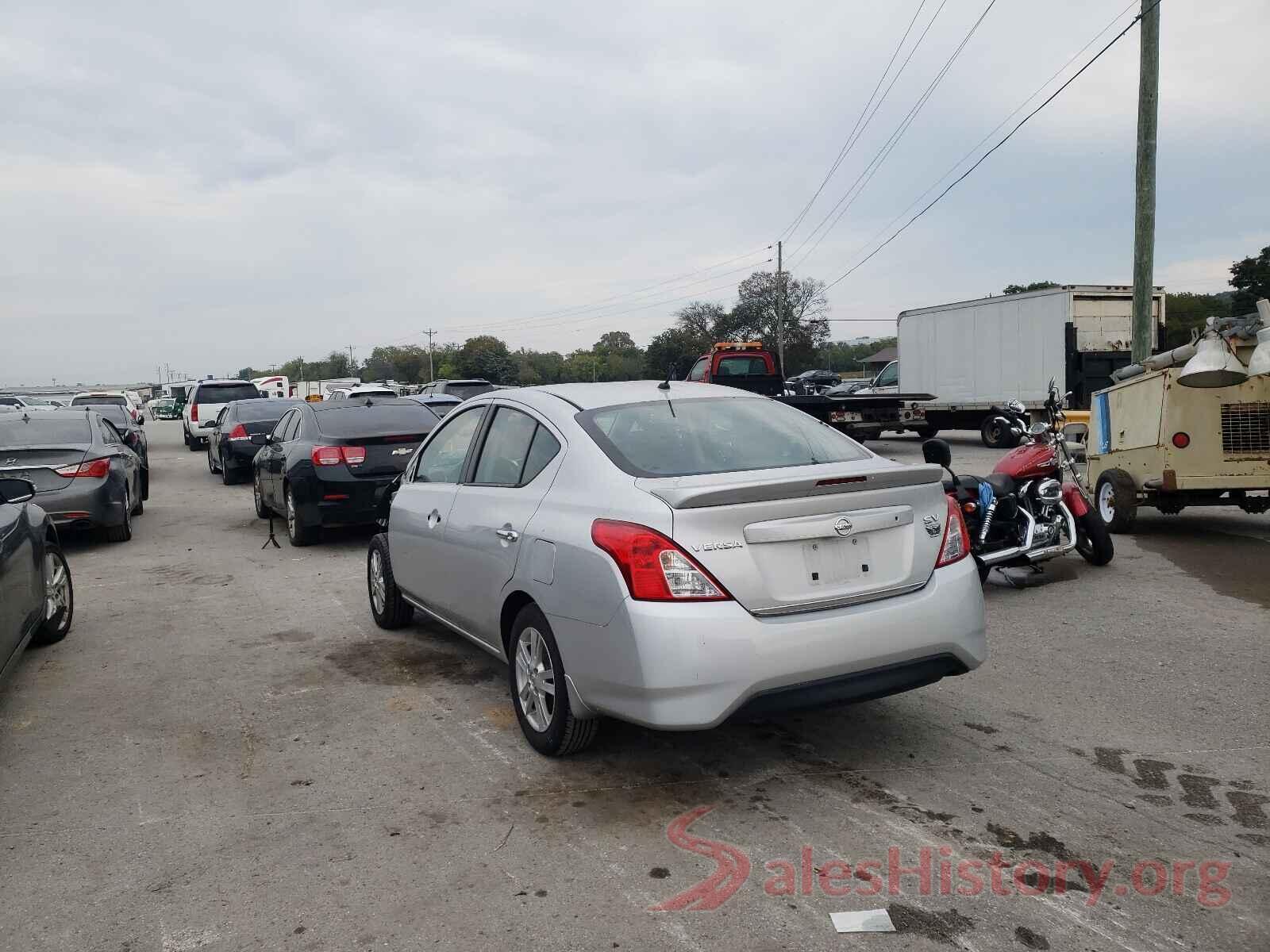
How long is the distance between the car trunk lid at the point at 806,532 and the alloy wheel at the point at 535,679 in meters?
0.93

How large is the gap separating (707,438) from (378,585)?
10.9ft

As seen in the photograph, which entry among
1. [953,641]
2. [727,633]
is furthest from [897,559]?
[727,633]

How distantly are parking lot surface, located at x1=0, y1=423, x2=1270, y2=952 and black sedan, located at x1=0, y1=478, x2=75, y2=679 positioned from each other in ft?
1.05

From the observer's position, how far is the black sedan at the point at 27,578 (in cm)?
543

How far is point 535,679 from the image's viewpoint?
4.56 m

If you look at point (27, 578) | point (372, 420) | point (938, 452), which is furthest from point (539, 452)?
point (372, 420)

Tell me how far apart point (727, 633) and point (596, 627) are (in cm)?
52

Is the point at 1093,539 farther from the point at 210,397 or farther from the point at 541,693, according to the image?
the point at 210,397

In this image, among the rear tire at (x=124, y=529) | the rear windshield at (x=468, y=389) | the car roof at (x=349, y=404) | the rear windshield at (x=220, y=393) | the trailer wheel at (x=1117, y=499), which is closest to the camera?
the trailer wheel at (x=1117, y=499)

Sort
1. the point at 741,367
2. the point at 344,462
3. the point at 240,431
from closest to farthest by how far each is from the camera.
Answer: the point at 344,462 < the point at 240,431 < the point at 741,367

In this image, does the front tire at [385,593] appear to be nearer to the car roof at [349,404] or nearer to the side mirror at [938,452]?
the side mirror at [938,452]

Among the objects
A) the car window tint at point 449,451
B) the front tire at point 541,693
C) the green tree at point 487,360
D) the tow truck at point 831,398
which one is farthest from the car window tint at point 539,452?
the green tree at point 487,360

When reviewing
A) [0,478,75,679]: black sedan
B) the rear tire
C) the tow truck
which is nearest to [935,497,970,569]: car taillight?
[0,478,75,679]: black sedan

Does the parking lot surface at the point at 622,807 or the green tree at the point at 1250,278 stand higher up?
the green tree at the point at 1250,278
